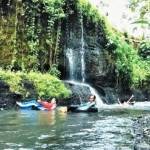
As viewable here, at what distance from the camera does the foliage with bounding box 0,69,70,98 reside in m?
24.3

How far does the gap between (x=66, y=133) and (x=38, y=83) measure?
1151 cm

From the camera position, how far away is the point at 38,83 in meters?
25.5

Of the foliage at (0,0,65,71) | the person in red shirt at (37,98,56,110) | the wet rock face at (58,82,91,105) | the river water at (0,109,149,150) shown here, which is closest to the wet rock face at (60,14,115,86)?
the foliage at (0,0,65,71)

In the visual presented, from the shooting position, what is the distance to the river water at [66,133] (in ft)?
39.5

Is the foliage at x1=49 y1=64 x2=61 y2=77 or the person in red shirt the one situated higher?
the foliage at x1=49 y1=64 x2=61 y2=77

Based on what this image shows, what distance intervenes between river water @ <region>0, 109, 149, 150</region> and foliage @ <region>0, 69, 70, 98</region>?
5.25m

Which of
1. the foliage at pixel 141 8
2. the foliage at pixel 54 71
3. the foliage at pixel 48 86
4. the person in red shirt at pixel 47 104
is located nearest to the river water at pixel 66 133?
the foliage at pixel 141 8

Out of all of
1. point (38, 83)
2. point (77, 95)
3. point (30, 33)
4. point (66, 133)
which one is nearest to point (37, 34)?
point (30, 33)

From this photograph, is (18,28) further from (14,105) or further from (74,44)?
Result: (14,105)

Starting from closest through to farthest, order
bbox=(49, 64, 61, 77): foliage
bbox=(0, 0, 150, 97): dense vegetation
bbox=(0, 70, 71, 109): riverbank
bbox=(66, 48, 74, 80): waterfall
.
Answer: bbox=(0, 70, 71, 109): riverbank < bbox=(0, 0, 150, 97): dense vegetation < bbox=(49, 64, 61, 77): foliage < bbox=(66, 48, 74, 80): waterfall

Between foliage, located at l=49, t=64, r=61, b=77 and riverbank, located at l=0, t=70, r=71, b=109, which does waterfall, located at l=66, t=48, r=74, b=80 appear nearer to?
foliage, located at l=49, t=64, r=61, b=77

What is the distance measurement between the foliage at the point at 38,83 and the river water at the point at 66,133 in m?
5.25

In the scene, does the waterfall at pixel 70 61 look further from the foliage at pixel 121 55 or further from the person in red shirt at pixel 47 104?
the person in red shirt at pixel 47 104

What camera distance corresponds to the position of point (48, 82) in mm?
25938
